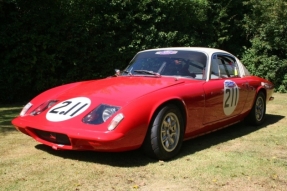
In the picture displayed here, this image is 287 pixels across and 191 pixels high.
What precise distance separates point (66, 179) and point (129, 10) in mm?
8411

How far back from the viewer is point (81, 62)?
33.9ft

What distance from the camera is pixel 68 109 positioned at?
4398mm

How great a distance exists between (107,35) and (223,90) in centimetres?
601

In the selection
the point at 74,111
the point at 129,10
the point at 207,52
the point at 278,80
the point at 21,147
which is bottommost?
the point at 278,80

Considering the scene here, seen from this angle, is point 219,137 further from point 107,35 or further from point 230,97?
point 107,35

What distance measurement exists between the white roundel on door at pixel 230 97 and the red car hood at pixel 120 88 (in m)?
0.89

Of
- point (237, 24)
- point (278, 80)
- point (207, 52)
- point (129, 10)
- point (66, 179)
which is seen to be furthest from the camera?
point (237, 24)

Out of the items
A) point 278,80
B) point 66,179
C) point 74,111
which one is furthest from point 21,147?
point 278,80

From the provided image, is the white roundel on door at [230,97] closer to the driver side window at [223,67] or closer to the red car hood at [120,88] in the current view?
the driver side window at [223,67]

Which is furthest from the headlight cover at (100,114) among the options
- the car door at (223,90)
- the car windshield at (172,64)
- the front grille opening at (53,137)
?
the car door at (223,90)

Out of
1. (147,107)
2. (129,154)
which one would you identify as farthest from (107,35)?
(147,107)

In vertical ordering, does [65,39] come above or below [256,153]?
above

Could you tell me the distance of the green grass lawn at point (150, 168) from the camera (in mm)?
3674

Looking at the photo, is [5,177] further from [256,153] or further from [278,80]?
[278,80]
